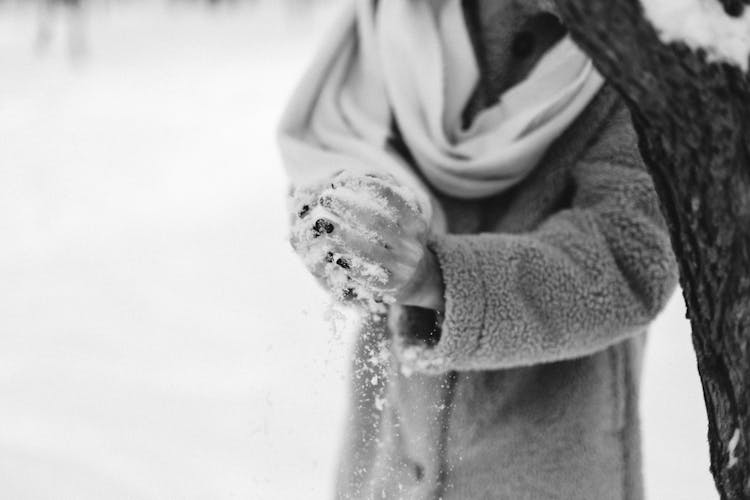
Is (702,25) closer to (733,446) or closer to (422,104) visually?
(733,446)

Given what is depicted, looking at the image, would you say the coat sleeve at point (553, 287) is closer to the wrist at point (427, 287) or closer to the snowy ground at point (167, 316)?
the wrist at point (427, 287)

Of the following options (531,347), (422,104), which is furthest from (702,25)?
(422,104)

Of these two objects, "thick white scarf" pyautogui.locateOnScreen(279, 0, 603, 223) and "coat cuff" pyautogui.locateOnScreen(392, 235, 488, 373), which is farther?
"thick white scarf" pyautogui.locateOnScreen(279, 0, 603, 223)

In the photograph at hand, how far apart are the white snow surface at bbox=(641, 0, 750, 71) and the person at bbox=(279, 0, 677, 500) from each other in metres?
0.28

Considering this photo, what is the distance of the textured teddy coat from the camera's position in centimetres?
73

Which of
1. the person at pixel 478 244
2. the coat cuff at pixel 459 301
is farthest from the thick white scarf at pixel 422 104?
the coat cuff at pixel 459 301

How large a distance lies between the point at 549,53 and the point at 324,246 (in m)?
0.39

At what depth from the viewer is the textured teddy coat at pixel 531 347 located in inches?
28.6

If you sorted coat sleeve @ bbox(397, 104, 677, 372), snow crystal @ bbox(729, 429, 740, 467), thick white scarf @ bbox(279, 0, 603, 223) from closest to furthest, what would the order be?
snow crystal @ bbox(729, 429, 740, 467) < coat sleeve @ bbox(397, 104, 677, 372) < thick white scarf @ bbox(279, 0, 603, 223)

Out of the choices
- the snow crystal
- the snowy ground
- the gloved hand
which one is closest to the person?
the gloved hand

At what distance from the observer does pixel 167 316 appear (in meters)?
2.66

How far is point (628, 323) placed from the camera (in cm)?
74

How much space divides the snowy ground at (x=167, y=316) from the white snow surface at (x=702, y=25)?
417 mm

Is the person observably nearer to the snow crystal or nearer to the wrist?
the wrist
